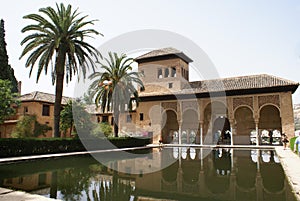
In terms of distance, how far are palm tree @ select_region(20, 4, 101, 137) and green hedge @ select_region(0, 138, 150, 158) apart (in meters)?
0.90

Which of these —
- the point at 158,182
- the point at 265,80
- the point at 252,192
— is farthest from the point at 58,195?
the point at 265,80

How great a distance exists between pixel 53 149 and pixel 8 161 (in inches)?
184

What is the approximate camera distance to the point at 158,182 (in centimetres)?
780

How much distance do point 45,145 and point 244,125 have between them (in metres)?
21.7

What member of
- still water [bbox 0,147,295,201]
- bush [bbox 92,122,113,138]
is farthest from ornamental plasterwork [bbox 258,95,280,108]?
still water [bbox 0,147,295,201]

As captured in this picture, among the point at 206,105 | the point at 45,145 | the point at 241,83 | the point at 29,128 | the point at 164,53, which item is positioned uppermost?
the point at 164,53

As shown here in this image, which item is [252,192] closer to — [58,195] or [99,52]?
[58,195]

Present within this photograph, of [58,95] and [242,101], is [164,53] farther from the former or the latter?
[58,95]

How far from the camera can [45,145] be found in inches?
656

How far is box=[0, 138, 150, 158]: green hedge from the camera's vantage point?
48.2 ft

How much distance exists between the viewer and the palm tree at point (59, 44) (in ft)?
55.3

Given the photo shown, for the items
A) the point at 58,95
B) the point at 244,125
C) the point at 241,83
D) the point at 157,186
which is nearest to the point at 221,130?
the point at 244,125

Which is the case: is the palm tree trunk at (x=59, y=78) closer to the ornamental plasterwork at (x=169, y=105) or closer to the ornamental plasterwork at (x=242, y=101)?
the ornamental plasterwork at (x=169, y=105)

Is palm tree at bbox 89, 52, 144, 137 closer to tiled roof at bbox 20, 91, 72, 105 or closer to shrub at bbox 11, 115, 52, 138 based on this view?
shrub at bbox 11, 115, 52, 138
